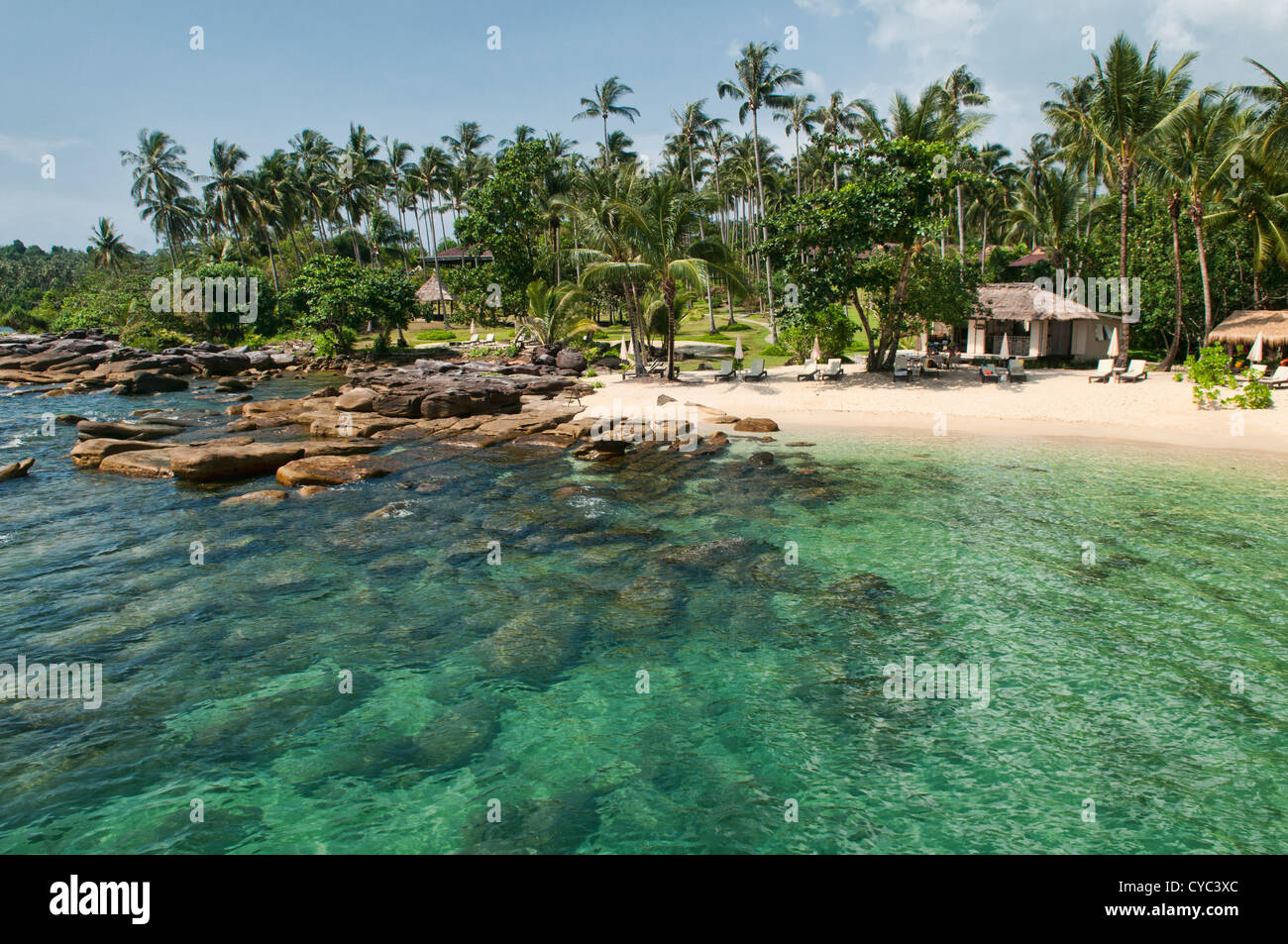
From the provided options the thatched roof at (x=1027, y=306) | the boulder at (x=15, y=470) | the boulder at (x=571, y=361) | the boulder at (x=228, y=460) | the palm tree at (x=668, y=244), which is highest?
the palm tree at (x=668, y=244)

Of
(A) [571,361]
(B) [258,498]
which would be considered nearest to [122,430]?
(B) [258,498]

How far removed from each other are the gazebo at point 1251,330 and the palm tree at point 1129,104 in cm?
672

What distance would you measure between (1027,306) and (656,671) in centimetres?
3096

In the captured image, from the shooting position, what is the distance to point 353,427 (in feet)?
76.1

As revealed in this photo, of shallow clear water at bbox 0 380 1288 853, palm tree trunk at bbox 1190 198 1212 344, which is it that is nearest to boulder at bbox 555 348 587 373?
shallow clear water at bbox 0 380 1288 853

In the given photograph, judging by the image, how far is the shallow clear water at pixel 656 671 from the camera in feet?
20.9

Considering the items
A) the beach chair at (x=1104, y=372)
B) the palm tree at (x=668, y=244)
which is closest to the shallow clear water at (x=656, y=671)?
the beach chair at (x=1104, y=372)

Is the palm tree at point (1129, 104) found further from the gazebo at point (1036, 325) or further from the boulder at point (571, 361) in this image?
the boulder at point (571, 361)

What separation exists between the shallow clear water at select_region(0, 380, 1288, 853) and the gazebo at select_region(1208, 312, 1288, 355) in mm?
15273

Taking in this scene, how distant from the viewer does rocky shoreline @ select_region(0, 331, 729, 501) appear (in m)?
18.5

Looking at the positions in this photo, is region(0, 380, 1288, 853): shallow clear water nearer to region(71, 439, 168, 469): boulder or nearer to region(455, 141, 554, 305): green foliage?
region(71, 439, 168, 469): boulder

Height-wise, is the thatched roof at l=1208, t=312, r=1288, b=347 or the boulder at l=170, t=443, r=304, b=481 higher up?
the thatched roof at l=1208, t=312, r=1288, b=347

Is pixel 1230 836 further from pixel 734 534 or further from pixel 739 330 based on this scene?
pixel 739 330

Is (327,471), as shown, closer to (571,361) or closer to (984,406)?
(571,361)
